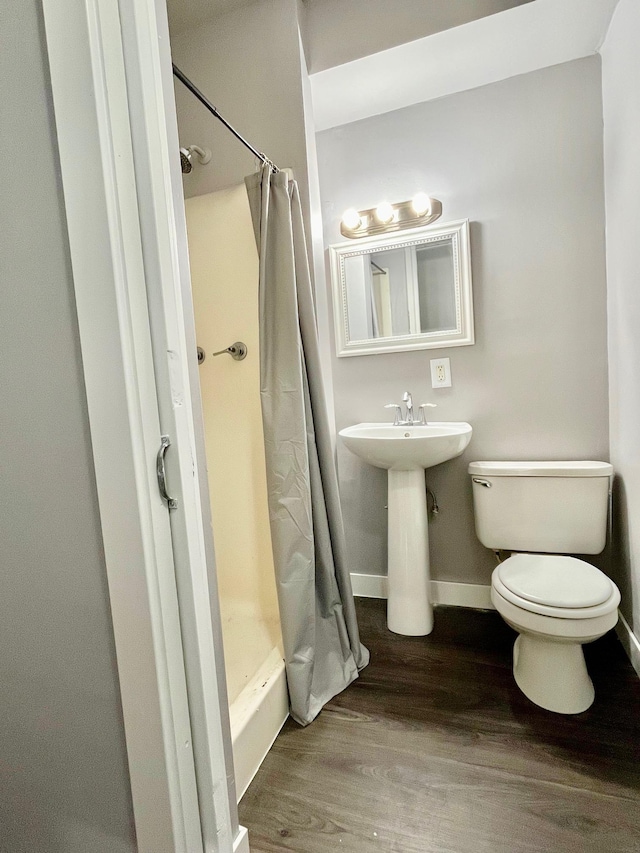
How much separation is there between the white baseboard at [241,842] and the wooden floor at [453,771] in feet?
0.26

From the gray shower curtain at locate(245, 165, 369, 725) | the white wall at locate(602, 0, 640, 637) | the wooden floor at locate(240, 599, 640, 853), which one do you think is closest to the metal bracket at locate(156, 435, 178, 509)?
the gray shower curtain at locate(245, 165, 369, 725)

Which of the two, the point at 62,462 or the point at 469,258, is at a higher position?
the point at 469,258

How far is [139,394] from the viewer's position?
618mm

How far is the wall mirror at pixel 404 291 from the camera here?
1881 millimetres

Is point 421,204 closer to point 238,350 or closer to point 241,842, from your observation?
point 238,350

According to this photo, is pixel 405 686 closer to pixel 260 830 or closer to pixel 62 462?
pixel 260 830

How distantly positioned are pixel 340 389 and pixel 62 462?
158cm

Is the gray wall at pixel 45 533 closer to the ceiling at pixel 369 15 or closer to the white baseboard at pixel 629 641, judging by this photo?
the ceiling at pixel 369 15

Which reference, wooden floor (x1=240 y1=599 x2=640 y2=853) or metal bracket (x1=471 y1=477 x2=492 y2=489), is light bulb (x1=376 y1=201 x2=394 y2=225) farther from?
wooden floor (x1=240 y1=599 x2=640 y2=853)

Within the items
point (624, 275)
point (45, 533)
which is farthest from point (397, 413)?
point (45, 533)

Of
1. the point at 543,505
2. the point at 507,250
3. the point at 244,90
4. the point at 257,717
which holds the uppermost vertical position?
the point at 244,90

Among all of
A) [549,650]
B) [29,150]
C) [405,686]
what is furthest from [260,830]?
[29,150]

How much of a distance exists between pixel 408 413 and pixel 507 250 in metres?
0.80

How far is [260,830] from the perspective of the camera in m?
1.05
